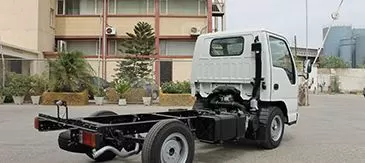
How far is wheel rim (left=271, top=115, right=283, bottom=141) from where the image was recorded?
363 inches

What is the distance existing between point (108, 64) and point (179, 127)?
23516 mm

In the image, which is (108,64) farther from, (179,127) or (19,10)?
(179,127)

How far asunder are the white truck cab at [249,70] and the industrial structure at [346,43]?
127 ft

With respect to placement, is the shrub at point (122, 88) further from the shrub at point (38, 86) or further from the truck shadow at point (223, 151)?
the truck shadow at point (223, 151)

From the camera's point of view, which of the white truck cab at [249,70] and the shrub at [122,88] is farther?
the shrub at [122,88]

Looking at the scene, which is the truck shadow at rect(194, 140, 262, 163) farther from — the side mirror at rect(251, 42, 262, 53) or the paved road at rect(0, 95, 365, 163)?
the side mirror at rect(251, 42, 262, 53)

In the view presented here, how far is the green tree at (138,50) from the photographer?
26.7 m

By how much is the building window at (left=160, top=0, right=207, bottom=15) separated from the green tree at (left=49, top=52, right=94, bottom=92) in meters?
11.9

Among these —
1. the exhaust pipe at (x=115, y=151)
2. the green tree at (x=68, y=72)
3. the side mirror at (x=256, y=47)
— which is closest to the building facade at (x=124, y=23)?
the green tree at (x=68, y=72)

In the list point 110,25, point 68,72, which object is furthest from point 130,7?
point 68,72

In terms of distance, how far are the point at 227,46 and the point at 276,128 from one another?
2096 mm

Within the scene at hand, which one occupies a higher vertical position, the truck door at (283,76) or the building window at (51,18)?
the building window at (51,18)

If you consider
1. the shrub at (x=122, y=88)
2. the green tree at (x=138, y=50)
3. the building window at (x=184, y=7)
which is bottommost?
the shrub at (x=122, y=88)

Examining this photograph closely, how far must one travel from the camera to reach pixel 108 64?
2938cm
